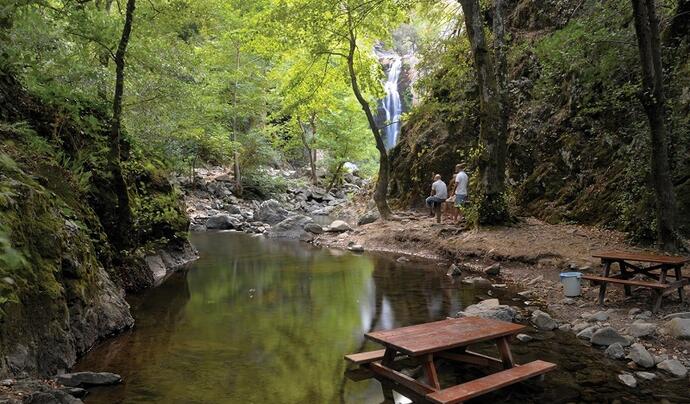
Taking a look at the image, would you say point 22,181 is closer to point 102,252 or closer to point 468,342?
point 102,252

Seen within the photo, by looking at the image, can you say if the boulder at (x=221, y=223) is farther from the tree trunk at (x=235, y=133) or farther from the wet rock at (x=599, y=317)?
the wet rock at (x=599, y=317)

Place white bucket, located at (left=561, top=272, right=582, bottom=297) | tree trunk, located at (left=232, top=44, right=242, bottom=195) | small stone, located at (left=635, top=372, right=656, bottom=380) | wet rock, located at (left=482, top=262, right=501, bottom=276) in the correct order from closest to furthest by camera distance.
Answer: small stone, located at (left=635, top=372, right=656, bottom=380) < white bucket, located at (left=561, top=272, right=582, bottom=297) < wet rock, located at (left=482, top=262, right=501, bottom=276) < tree trunk, located at (left=232, top=44, right=242, bottom=195)

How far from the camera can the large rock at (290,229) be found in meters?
18.2

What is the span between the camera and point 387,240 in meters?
14.7

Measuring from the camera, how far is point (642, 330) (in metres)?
5.75

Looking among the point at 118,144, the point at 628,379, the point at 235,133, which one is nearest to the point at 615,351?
the point at 628,379

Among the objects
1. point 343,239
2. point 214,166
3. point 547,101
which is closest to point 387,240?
point 343,239

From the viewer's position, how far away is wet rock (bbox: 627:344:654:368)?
501cm

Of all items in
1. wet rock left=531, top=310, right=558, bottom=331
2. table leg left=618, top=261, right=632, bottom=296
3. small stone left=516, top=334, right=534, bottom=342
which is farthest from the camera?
table leg left=618, top=261, right=632, bottom=296

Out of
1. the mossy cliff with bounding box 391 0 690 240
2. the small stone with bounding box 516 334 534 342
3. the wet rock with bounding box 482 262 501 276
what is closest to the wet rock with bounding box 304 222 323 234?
the mossy cliff with bounding box 391 0 690 240

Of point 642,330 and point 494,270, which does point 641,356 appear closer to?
point 642,330

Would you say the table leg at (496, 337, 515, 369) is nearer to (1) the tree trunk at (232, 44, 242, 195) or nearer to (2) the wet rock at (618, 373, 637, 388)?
(2) the wet rock at (618, 373, 637, 388)

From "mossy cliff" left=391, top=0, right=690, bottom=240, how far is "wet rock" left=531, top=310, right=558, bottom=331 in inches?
156

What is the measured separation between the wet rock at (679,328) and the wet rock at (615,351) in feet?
2.50
